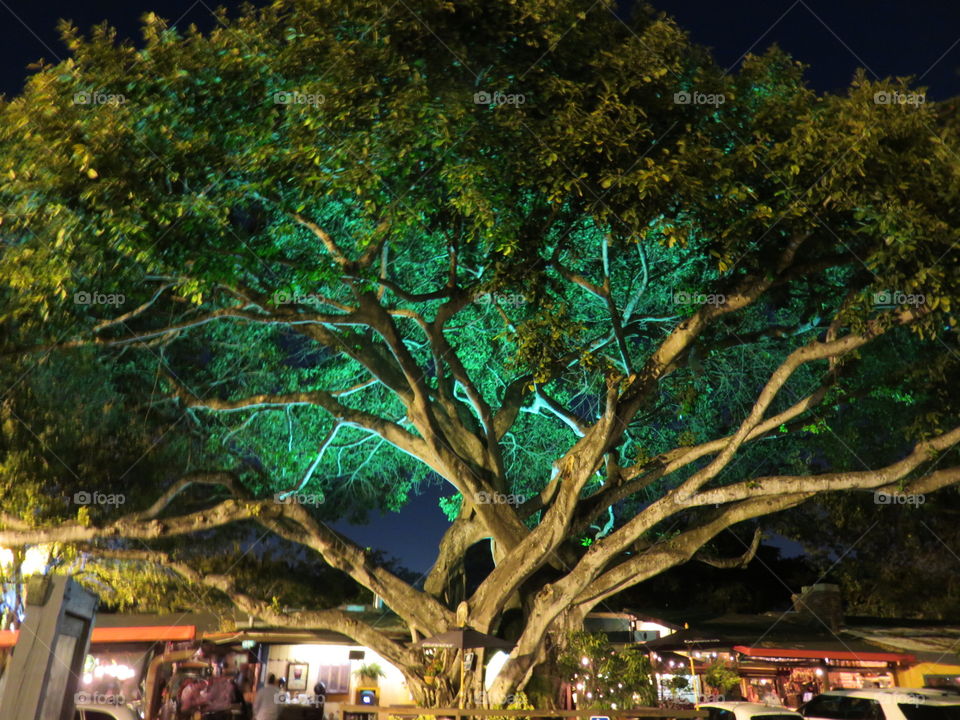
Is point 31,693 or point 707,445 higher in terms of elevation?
point 707,445

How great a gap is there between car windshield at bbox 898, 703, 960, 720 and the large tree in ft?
9.43

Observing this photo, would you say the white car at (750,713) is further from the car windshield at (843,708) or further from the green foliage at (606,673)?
the green foliage at (606,673)

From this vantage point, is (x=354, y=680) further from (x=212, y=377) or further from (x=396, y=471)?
(x=212, y=377)

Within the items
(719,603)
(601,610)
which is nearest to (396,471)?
(601,610)

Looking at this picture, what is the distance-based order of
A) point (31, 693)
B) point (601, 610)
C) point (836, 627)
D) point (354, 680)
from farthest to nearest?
point (601, 610) < point (354, 680) < point (836, 627) < point (31, 693)

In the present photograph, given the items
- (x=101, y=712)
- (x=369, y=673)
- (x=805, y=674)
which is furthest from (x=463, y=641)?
(x=805, y=674)

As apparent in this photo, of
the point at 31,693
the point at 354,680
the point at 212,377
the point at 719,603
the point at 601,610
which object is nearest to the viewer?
the point at 31,693

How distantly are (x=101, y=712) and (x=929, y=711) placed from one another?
11490mm

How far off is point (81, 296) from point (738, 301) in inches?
330

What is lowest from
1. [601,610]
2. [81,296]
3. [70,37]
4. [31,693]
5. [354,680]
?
[31,693]

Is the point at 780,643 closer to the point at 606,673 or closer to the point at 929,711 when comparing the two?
the point at 929,711

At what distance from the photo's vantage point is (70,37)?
9258 millimetres

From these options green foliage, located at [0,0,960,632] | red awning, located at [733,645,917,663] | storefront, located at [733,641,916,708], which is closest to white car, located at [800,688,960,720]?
green foliage, located at [0,0,960,632]

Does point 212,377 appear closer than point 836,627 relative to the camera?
Yes
